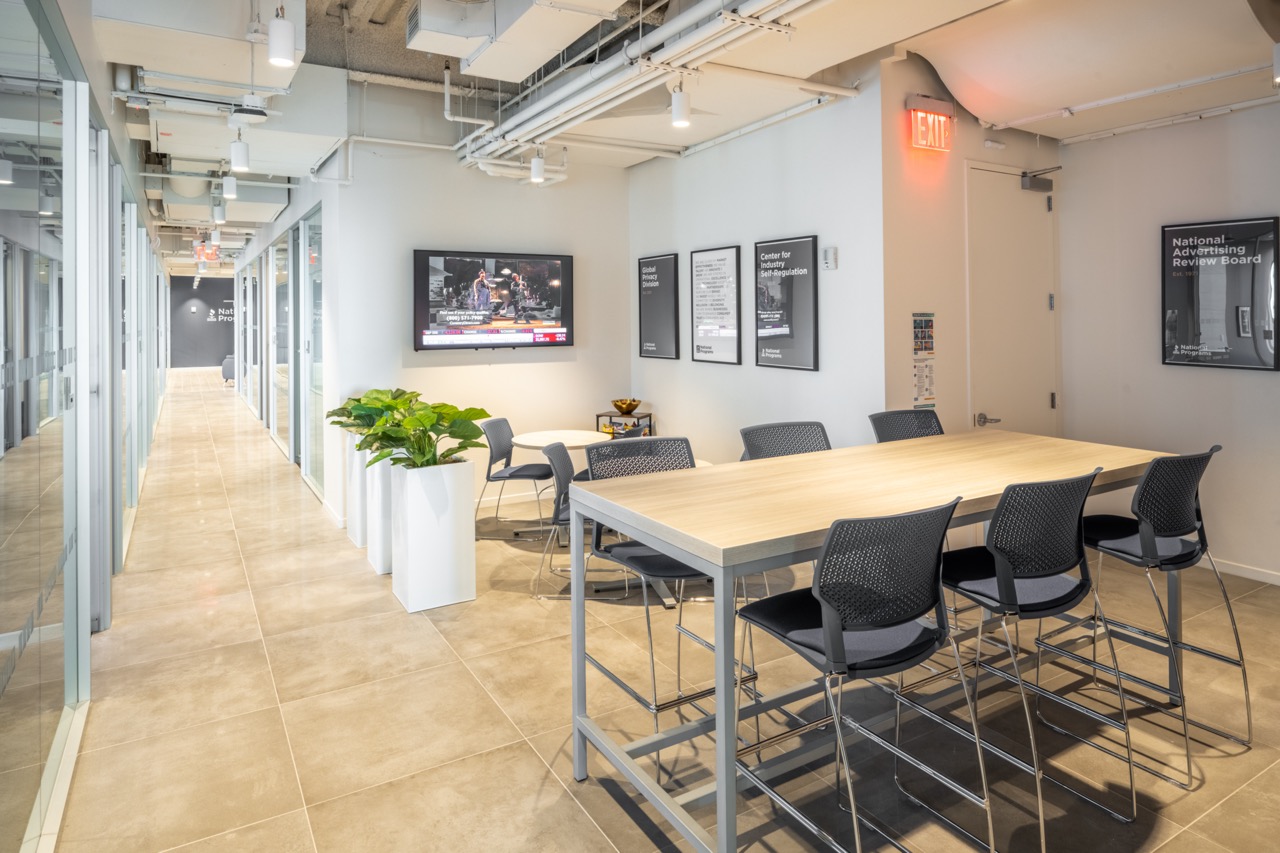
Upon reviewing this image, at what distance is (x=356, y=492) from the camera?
231 inches

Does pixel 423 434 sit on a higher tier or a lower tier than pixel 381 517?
higher

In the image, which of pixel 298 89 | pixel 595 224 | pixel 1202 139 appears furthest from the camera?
pixel 595 224

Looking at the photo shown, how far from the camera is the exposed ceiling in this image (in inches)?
147

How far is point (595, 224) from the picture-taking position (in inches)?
282

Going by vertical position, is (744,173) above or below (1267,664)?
above

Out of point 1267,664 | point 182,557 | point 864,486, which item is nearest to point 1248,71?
point 1267,664

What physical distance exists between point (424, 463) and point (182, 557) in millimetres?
2302

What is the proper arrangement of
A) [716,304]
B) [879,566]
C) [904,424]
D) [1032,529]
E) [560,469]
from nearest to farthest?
[879,566]
[1032,529]
[904,424]
[560,469]
[716,304]

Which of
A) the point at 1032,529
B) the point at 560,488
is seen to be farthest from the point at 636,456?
the point at 1032,529

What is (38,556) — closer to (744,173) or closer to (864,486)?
(864,486)

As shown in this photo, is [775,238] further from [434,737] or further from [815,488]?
[434,737]

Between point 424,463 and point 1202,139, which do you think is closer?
point 424,463

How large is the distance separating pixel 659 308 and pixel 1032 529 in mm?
4789

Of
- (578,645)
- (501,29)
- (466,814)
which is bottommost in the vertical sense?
(466,814)
